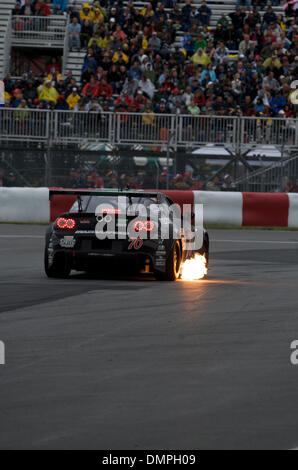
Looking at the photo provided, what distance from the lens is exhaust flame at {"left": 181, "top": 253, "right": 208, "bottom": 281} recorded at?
12648 mm

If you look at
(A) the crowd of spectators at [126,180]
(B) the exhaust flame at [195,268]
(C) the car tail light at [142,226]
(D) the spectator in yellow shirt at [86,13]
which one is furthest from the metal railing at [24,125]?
(C) the car tail light at [142,226]

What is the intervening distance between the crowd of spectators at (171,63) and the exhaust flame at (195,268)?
12.0 metres

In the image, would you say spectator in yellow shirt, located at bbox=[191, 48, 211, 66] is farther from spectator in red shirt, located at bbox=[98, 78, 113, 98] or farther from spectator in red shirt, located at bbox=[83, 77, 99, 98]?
spectator in red shirt, located at bbox=[83, 77, 99, 98]

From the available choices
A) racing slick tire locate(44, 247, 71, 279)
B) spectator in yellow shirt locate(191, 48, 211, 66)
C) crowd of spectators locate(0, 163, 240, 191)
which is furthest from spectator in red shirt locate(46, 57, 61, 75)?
racing slick tire locate(44, 247, 71, 279)

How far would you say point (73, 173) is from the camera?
23.5 metres

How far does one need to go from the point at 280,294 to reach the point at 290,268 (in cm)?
316

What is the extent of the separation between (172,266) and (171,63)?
17.1 m

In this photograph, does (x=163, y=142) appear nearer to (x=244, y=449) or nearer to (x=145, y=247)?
(x=145, y=247)

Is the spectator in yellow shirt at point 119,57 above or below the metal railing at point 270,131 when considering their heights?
above

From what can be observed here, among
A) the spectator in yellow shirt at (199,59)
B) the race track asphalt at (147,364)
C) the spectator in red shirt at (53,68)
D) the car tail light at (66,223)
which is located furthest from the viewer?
the spectator in red shirt at (53,68)

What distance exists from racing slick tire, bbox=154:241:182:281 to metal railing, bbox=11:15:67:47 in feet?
69.6

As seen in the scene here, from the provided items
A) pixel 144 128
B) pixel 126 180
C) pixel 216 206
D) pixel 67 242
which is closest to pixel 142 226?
pixel 67 242

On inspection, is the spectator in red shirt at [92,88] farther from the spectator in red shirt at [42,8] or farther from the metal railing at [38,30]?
the spectator in red shirt at [42,8]

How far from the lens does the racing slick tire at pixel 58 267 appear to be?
465 inches
